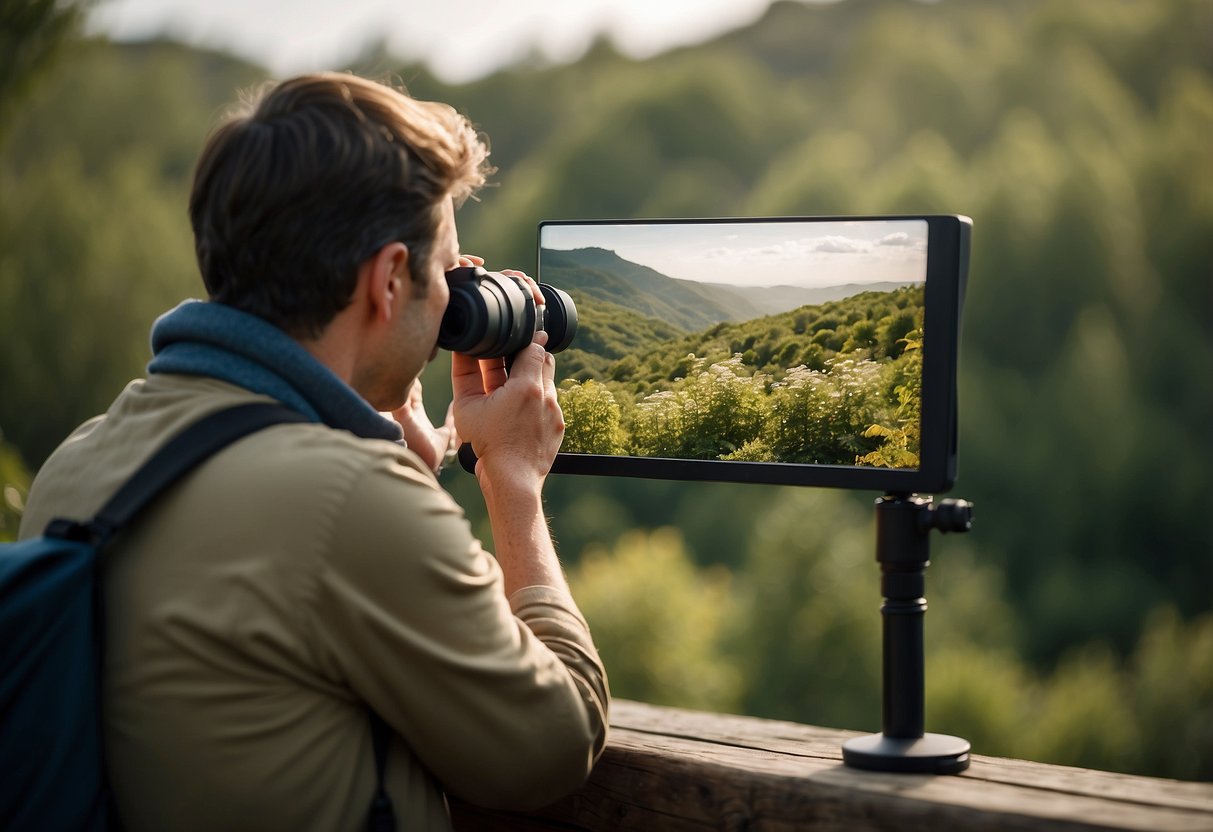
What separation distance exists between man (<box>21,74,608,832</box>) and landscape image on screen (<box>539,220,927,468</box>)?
0.24m

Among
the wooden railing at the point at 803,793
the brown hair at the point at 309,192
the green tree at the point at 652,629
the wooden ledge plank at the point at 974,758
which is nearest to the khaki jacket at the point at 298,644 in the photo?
the brown hair at the point at 309,192

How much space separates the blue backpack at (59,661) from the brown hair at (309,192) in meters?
0.14

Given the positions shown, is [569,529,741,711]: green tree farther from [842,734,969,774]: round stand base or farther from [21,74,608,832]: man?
[21,74,608,832]: man

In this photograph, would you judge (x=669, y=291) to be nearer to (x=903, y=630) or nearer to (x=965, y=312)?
(x=903, y=630)

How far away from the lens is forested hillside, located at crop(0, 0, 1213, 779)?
1025 centimetres

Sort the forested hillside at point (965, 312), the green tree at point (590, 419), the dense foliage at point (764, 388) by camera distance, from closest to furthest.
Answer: the dense foliage at point (764, 388) → the green tree at point (590, 419) → the forested hillside at point (965, 312)

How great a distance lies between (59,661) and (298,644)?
155 millimetres

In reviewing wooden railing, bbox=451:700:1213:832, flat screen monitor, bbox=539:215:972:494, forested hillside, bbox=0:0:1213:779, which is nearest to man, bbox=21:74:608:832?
wooden railing, bbox=451:700:1213:832

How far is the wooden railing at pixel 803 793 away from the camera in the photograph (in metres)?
0.92

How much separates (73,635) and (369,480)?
0.72 feet

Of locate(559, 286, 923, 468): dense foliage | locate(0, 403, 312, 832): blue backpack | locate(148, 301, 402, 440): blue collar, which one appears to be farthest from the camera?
locate(559, 286, 923, 468): dense foliage

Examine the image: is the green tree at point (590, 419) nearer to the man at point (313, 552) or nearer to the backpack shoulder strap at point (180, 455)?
the man at point (313, 552)

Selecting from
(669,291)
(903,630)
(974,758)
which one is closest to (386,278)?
(669,291)

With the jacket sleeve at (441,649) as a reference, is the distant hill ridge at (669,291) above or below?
above
